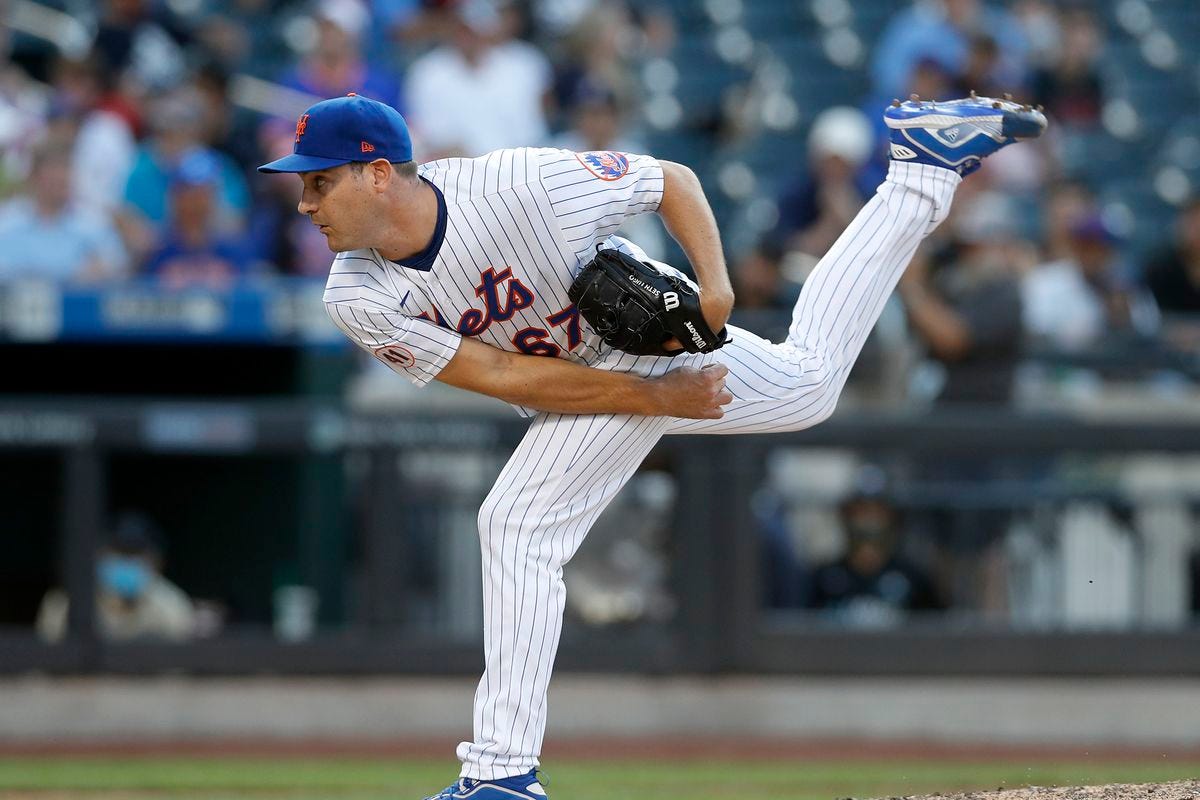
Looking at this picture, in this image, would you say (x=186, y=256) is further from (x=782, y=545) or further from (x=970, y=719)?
(x=970, y=719)

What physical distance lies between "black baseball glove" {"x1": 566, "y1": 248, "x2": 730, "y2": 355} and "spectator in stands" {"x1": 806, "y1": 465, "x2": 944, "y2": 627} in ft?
11.3

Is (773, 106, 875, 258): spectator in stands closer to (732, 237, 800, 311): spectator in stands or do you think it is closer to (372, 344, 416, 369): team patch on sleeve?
(732, 237, 800, 311): spectator in stands

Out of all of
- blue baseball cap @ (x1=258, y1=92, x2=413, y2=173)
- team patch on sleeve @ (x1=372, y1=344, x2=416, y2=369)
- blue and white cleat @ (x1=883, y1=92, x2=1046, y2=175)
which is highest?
blue and white cleat @ (x1=883, y1=92, x2=1046, y2=175)

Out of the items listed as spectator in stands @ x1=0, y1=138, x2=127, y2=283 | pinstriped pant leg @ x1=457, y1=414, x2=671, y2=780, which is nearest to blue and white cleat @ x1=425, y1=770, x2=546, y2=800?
pinstriped pant leg @ x1=457, y1=414, x2=671, y2=780

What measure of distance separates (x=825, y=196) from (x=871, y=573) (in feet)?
7.23

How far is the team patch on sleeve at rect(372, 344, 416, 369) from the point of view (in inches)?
167

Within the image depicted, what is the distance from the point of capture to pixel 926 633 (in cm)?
757

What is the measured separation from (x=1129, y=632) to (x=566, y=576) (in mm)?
2434

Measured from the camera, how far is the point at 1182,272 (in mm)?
9234

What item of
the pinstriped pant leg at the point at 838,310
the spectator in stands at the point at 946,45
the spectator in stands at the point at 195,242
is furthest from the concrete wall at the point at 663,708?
the spectator in stands at the point at 946,45

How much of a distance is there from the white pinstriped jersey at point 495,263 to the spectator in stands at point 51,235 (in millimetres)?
4271

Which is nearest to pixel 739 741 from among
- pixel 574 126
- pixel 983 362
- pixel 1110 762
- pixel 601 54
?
pixel 1110 762

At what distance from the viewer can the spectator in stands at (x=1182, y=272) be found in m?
9.16

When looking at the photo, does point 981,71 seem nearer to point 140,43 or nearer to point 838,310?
point 140,43
